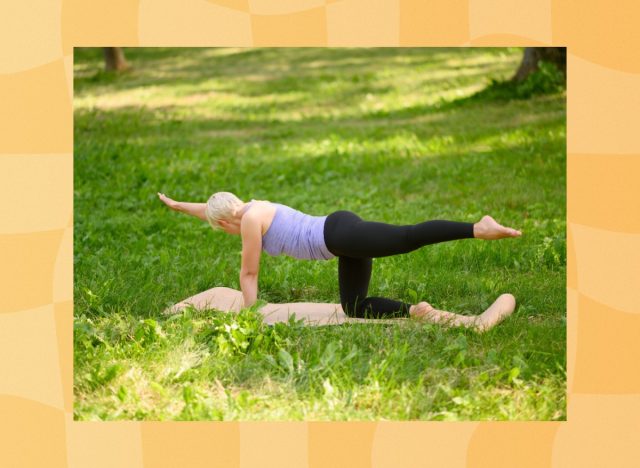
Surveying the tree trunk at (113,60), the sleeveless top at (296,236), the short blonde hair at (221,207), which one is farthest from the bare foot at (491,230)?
the tree trunk at (113,60)

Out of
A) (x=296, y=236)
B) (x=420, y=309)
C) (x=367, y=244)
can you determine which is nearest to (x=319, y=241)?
(x=296, y=236)

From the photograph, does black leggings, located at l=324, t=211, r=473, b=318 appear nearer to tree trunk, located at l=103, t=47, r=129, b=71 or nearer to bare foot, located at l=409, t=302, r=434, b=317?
bare foot, located at l=409, t=302, r=434, b=317

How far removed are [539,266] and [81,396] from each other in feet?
11.0

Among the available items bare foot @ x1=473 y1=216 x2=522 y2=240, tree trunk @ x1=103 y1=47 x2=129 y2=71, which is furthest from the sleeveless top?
tree trunk @ x1=103 y1=47 x2=129 y2=71

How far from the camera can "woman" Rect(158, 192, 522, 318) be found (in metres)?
4.50

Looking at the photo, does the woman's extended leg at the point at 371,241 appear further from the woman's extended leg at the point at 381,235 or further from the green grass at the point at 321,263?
the green grass at the point at 321,263

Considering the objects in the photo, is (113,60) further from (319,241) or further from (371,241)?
(371,241)

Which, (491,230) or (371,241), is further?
(371,241)

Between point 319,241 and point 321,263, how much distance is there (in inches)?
58.0

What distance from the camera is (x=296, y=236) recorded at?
479cm
